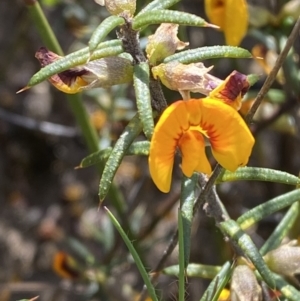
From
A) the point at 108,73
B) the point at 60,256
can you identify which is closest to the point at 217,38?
the point at 60,256

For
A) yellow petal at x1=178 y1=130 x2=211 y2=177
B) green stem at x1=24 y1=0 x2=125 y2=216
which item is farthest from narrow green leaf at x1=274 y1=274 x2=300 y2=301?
green stem at x1=24 y1=0 x2=125 y2=216

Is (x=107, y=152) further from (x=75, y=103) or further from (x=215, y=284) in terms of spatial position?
(x=75, y=103)

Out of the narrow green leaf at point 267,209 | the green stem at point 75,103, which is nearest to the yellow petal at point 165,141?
the narrow green leaf at point 267,209

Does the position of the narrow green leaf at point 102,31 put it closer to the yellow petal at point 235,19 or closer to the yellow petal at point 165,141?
the yellow petal at point 165,141

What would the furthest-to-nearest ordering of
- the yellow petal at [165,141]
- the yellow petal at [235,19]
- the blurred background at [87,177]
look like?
the blurred background at [87,177], the yellow petal at [235,19], the yellow petal at [165,141]

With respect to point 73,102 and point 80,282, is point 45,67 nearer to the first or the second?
point 73,102

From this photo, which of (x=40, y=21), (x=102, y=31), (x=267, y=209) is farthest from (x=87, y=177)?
(x=102, y=31)
